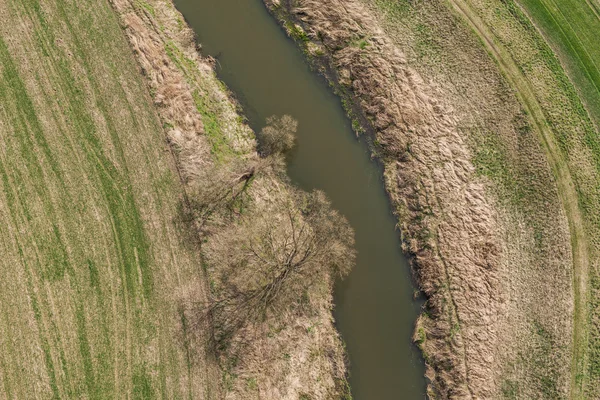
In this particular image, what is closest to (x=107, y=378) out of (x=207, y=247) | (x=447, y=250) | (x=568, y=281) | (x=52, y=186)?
(x=207, y=247)

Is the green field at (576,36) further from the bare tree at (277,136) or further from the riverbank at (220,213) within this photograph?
the riverbank at (220,213)

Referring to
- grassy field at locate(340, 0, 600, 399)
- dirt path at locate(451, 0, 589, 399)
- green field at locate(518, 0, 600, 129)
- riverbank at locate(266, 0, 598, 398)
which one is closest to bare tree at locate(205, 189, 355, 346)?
riverbank at locate(266, 0, 598, 398)

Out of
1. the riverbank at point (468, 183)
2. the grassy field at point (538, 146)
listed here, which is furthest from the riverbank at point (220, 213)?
the grassy field at point (538, 146)

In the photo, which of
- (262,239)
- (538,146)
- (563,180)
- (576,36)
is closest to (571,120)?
(538,146)

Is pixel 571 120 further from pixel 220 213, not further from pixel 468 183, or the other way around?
Answer: pixel 220 213

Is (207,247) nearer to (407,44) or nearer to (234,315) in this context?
(234,315)

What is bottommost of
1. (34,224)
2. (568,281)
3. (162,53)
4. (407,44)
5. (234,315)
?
(34,224)
